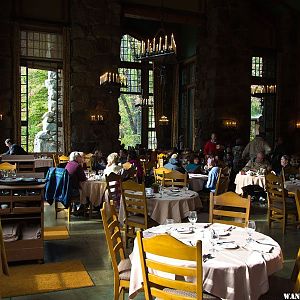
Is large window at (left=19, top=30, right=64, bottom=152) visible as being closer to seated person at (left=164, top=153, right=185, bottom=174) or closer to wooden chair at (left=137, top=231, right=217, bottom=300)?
seated person at (left=164, top=153, right=185, bottom=174)

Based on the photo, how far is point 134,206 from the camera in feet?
19.6

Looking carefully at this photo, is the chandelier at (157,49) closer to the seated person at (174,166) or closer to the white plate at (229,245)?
the seated person at (174,166)

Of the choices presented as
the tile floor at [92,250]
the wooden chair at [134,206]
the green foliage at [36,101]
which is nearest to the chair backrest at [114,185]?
the tile floor at [92,250]

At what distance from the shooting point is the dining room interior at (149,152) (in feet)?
11.2

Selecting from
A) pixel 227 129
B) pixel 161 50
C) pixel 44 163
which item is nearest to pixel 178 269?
pixel 161 50

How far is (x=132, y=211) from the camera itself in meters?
5.66

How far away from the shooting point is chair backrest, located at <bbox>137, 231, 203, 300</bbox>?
8.60 feet

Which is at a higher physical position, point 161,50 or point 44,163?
point 161,50

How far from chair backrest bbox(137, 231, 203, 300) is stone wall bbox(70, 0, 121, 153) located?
11.5 m

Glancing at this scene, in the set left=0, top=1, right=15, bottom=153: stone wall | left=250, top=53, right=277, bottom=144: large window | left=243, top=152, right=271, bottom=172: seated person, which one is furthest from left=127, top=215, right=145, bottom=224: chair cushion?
left=250, top=53, right=277, bottom=144: large window

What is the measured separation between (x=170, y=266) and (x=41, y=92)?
1335cm

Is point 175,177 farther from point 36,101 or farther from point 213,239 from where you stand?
point 36,101

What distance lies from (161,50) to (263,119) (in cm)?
1118

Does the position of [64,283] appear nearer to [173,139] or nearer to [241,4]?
[241,4]
